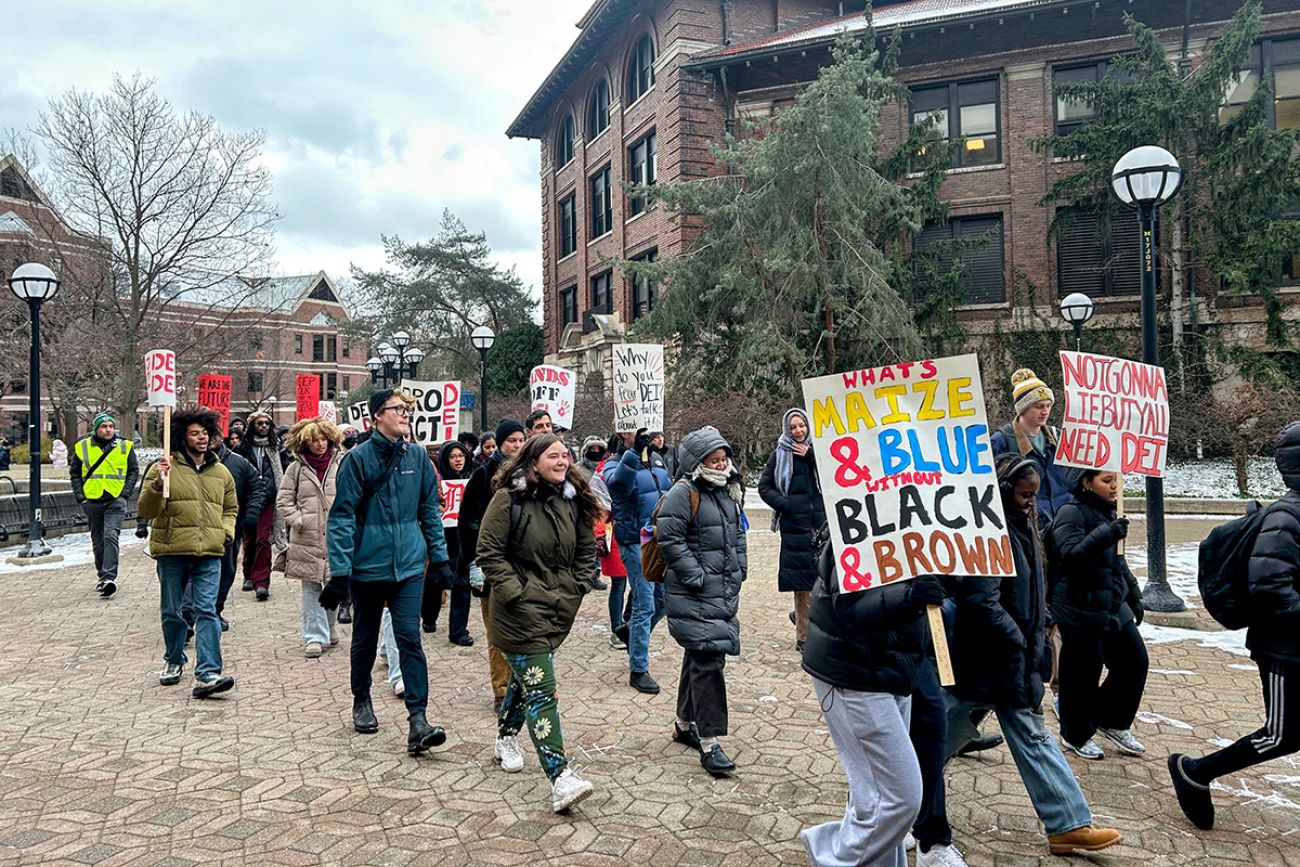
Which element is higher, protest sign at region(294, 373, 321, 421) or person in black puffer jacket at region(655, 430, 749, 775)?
protest sign at region(294, 373, 321, 421)

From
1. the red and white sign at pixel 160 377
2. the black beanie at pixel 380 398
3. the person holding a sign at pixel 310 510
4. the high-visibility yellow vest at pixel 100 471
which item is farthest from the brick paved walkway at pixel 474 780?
the high-visibility yellow vest at pixel 100 471

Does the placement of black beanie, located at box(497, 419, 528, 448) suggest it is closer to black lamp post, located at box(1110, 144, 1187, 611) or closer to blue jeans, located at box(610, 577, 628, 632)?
blue jeans, located at box(610, 577, 628, 632)

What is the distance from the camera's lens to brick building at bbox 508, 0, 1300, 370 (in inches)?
961

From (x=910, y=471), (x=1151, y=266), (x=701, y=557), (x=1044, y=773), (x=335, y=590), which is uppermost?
(x=1151, y=266)

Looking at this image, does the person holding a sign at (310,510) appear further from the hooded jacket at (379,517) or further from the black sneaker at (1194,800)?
the black sneaker at (1194,800)

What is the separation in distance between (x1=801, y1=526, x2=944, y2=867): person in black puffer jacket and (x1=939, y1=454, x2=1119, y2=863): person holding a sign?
59 centimetres

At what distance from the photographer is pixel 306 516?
24.1 ft

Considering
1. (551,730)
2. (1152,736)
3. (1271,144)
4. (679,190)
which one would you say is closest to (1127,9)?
(1271,144)

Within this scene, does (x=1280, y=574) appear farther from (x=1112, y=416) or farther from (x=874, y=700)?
(x=1112, y=416)

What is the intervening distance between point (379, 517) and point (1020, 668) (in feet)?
11.6

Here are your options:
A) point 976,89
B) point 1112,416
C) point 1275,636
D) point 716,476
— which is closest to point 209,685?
point 716,476

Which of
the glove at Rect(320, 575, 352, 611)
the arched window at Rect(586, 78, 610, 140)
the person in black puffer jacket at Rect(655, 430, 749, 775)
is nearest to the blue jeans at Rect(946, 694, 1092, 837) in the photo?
the person in black puffer jacket at Rect(655, 430, 749, 775)

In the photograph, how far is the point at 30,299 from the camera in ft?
45.0

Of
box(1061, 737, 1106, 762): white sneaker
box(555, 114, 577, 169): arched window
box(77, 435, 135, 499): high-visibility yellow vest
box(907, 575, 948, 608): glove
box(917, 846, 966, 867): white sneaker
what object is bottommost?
box(1061, 737, 1106, 762): white sneaker
